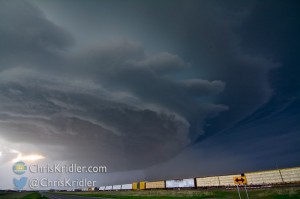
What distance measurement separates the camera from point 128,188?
114 metres

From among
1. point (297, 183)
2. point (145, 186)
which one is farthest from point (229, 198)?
point (145, 186)

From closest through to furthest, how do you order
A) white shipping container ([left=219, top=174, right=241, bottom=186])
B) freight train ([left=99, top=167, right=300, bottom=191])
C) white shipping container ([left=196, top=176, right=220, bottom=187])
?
freight train ([left=99, top=167, right=300, bottom=191]) → white shipping container ([left=219, top=174, right=241, bottom=186]) → white shipping container ([left=196, top=176, right=220, bottom=187])

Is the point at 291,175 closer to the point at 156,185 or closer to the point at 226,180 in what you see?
the point at 226,180

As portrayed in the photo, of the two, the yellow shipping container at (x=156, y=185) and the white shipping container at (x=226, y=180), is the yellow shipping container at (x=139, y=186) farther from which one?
the white shipping container at (x=226, y=180)

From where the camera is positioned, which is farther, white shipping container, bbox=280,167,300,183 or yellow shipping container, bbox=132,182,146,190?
yellow shipping container, bbox=132,182,146,190

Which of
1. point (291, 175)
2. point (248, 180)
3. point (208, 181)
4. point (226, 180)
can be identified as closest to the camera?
point (291, 175)

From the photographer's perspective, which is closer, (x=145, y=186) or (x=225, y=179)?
(x=225, y=179)

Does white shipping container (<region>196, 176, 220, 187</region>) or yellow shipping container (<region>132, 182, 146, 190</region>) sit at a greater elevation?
yellow shipping container (<region>132, 182, 146, 190</region>)

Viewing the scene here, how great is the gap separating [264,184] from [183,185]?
30408mm

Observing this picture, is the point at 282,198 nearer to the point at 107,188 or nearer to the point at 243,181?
the point at 243,181

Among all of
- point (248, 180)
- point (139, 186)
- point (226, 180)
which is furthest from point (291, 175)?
point (139, 186)

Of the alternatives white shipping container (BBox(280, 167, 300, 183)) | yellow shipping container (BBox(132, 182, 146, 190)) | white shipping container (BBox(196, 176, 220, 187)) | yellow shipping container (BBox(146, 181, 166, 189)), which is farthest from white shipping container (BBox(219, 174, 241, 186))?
yellow shipping container (BBox(132, 182, 146, 190))

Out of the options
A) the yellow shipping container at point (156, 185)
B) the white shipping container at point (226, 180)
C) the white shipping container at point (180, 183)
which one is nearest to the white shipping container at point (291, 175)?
the white shipping container at point (226, 180)

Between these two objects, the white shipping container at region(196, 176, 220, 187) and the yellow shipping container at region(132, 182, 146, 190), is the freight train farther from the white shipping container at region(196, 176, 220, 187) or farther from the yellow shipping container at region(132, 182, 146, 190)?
the yellow shipping container at region(132, 182, 146, 190)
